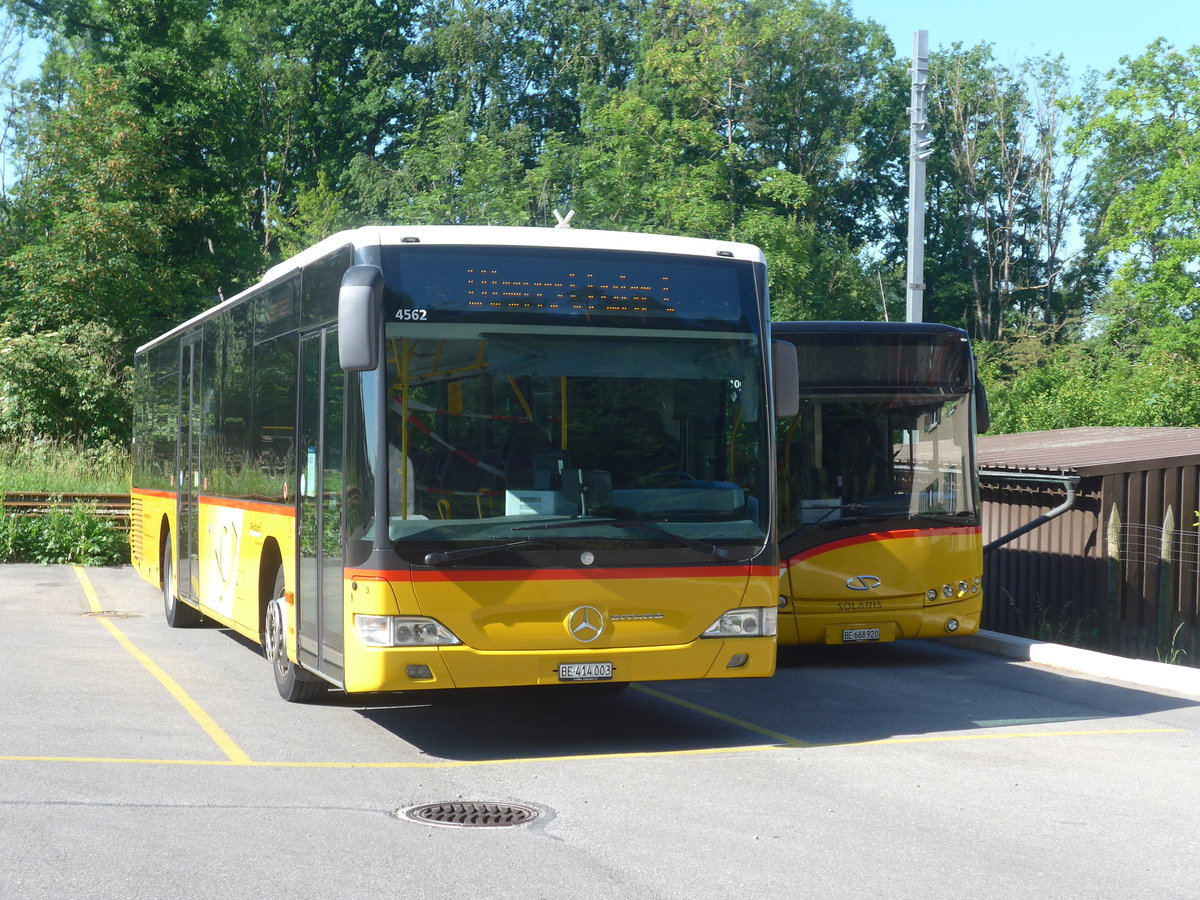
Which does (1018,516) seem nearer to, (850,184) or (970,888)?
(970,888)

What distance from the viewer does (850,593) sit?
12.2m

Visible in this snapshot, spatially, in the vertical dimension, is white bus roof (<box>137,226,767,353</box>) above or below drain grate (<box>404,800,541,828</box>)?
above

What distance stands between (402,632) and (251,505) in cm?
331

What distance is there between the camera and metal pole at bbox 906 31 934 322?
1880cm

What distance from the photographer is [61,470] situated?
24.1 meters

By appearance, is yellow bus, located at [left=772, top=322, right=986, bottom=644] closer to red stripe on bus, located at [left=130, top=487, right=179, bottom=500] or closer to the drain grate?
the drain grate

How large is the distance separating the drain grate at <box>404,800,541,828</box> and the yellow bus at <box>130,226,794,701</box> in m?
1.07

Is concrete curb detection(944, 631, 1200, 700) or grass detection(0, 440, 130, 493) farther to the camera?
grass detection(0, 440, 130, 493)

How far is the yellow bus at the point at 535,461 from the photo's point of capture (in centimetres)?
780

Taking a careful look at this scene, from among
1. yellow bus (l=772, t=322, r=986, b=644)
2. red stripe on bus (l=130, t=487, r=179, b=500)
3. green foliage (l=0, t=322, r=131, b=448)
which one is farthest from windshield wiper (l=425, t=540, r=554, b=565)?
green foliage (l=0, t=322, r=131, b=448)

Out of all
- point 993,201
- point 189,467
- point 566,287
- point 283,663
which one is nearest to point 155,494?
point 189,467

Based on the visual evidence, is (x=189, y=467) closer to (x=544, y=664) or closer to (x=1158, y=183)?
(x=544, y=664)

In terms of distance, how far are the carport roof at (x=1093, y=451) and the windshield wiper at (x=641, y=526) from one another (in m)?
8.56

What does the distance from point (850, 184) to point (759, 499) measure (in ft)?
146
